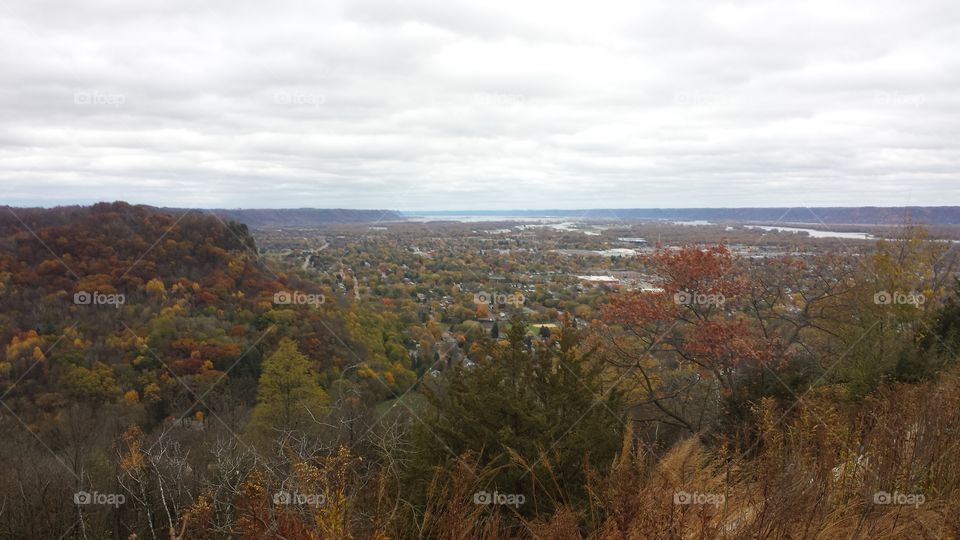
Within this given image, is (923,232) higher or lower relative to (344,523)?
higher

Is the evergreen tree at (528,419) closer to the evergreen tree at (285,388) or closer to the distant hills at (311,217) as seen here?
the evergreen tree at (285,388)

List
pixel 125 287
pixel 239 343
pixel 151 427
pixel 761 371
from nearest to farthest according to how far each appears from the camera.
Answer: pixel 761 371
pixel 151 427
pixel 239 343
pixel 125 287

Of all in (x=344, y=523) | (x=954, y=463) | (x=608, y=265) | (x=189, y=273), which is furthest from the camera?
(x=189, y=273)

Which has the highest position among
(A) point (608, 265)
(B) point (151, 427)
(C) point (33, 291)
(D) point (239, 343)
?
(A) point (608, 265)

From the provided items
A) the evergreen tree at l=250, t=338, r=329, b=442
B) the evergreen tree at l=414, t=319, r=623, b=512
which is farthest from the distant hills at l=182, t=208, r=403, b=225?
the evergreen tree at l=414, t=319, r=623, b=512

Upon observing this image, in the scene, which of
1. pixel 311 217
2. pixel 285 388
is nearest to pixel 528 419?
pixel 285 388

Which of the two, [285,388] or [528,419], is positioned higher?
[528,419]

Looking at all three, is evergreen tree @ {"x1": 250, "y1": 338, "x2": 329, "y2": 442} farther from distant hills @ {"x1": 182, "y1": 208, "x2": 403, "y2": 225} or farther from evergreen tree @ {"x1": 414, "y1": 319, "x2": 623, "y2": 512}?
distant hills @ {"x1": 182, "y1": 208, "x2": 403, "y2": 225}

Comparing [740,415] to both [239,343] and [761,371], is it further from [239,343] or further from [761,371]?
[239,343]

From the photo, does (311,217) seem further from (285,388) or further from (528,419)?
(528,419)

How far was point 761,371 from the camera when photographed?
10695 mm

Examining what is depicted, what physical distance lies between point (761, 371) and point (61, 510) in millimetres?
13723

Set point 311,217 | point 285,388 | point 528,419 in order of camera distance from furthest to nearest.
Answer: point 311,217 → point 285,388 → point 528,419

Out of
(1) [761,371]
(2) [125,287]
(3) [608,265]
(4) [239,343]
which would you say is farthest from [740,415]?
(2) [125,287]
